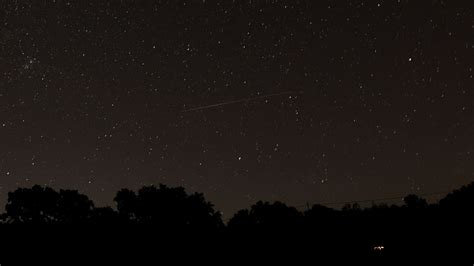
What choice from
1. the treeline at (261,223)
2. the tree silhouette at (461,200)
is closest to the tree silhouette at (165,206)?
the treeline at (261,223)

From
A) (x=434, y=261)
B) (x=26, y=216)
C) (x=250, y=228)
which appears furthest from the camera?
(x=26, y=216)

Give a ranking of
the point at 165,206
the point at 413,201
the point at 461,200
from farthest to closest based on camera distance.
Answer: the point at 413,201, the point at 165,206, the point at 461,200

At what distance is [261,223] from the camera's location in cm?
4225

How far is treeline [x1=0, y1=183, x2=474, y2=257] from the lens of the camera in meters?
Answer: 33.2

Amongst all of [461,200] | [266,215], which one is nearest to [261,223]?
[266,215]

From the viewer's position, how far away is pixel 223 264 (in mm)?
30891

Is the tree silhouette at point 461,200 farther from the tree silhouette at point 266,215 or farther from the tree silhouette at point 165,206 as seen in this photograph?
the tree silhouette at point 165,206

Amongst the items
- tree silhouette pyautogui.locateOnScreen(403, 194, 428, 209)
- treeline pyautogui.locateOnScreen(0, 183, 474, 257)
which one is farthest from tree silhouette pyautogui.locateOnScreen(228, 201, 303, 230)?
tree silhouette pyautogui.locateOnScreen(403, 194, 428, 209)

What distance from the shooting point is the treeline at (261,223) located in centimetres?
3322

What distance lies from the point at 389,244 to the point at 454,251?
4879mm

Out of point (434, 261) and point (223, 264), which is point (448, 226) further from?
point (223, 264)

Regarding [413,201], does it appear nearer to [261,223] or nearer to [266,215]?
[266,215]

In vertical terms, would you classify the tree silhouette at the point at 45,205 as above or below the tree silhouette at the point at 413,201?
above

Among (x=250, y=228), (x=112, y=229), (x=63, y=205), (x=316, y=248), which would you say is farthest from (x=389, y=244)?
(x=63, y=205)
